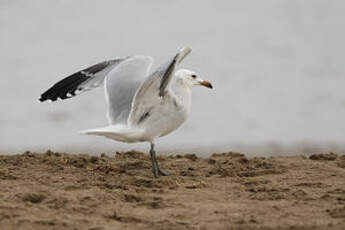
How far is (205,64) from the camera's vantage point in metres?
16.7

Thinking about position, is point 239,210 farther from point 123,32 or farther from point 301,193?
point 123,32

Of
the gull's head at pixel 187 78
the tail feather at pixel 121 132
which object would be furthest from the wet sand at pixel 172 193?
the gull's head at pixel 187 78

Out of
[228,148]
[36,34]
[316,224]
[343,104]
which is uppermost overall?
[36,34]

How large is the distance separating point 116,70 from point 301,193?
238 cm

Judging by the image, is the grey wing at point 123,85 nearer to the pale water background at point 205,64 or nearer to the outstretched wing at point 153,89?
the outstretched wing at point 153,89

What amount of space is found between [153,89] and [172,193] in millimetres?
1134

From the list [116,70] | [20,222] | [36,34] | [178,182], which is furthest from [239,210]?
[36,34]

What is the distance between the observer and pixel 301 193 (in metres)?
6.26

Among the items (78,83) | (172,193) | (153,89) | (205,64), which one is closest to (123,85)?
(78,83)

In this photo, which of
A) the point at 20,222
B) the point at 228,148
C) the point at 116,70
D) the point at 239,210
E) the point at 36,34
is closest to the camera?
the point at 20,222

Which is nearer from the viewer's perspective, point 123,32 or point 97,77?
point 97,77

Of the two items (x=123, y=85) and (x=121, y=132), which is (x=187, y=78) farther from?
(x=121, y=132)

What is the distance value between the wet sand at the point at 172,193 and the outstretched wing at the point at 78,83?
57cm

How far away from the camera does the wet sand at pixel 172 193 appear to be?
5.29 metres
